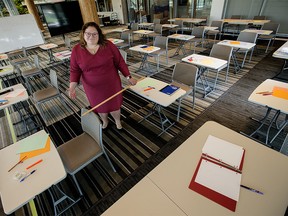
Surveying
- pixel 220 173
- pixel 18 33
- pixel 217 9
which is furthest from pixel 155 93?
pixel 217 9

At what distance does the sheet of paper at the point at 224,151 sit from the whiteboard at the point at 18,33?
8.33 m

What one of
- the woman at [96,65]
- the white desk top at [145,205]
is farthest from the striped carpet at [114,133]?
the white desk top at [145,205]

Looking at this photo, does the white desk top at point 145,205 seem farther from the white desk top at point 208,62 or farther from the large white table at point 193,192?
the white desk top at point 208,62

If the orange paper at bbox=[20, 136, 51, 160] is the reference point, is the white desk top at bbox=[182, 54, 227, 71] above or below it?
above

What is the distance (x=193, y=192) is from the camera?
112 cm

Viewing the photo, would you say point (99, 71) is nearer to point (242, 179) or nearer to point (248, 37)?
point (242, 179)

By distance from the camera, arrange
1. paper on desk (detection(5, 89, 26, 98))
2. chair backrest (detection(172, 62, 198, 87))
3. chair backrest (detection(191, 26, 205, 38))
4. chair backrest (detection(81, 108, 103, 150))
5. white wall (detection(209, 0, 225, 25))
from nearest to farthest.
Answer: chair backrest (detection(81, 108, 103, 150)) < paper on desk (detection(5, 89, 26, 98)) < chair backrest (detection(172, 62, 198, 87)) < chair backrest (detection(191, 26, 205, 38)) < white wall (detection(209, 0, 225, 25))

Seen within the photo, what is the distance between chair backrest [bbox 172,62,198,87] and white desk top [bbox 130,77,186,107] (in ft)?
2.24

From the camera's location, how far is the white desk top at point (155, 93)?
2225mm

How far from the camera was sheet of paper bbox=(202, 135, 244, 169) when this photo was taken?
129 centimetres

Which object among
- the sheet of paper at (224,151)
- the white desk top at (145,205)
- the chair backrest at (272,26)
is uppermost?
the chair backrest at (272,26)

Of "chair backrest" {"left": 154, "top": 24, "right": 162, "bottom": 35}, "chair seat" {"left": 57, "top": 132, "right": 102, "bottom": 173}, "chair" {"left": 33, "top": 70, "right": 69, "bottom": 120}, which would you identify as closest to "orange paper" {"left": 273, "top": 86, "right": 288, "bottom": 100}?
"chair seat" {"left": 57, "top": 132, "right": 102, "bottom": 173}

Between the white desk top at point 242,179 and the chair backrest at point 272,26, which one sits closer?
the white desk top at point 242,179

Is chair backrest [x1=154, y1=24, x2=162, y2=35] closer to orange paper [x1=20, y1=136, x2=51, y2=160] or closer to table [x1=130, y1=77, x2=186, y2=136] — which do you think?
table [x1=130, y1=77, x2=186, y2=136]
